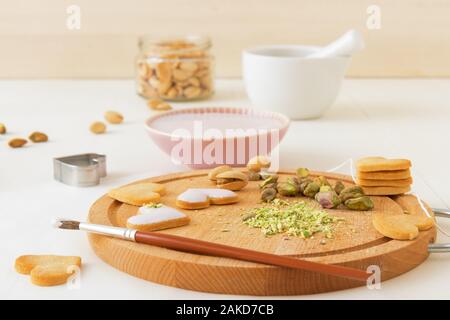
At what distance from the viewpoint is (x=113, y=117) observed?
1.71 meters

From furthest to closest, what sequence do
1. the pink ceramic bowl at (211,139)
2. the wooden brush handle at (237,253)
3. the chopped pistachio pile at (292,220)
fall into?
the pink ceramic bowl at (211,139) → the chopped pistachio pile at (292,220) → the wooden brush handle at (237,253)

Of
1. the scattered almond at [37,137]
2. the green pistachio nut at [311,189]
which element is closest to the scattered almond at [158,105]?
the scattered almond at [37,137]

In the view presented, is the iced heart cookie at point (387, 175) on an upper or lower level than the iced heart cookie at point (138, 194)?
upper

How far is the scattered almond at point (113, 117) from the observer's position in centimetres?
171

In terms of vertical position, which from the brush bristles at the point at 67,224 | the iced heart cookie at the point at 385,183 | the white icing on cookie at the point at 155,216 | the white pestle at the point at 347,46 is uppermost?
the white pestle at the point at 347,46

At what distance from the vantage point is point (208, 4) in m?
2.19

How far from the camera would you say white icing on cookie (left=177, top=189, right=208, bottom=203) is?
1.07 metres

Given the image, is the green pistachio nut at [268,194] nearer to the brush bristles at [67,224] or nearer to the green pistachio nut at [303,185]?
the green pistachio nut at [303,185]

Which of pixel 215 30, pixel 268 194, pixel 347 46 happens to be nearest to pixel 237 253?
pixel 268 194

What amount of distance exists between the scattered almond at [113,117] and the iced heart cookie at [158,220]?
0.72m

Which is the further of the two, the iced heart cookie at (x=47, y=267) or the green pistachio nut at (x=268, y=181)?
the green pistachio nut at (x=268, y=181)

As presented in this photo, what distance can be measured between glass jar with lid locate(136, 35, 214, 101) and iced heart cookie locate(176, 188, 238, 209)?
0.82 meters

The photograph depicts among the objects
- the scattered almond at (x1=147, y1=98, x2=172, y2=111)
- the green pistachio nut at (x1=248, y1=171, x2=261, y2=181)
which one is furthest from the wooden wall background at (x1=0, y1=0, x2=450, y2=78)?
the green pistachio nut at (x1=248, y1=171, x2=261, y2=181)
